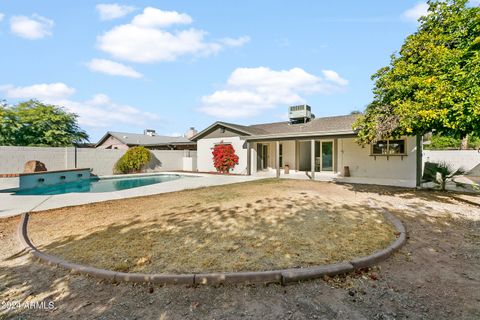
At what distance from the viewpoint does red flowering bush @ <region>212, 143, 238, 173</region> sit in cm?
1816

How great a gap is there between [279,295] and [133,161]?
1897 cm

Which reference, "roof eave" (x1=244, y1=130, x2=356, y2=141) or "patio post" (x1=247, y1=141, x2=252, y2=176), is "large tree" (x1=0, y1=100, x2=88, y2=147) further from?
"roof eave" (x1=244, y1=130, x2=356, y2=141)

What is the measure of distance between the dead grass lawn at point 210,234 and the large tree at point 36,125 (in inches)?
868

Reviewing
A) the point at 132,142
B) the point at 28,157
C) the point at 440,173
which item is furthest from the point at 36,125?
the point at 440,173

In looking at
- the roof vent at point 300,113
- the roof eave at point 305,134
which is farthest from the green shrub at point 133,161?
the roof vent at point 300,113

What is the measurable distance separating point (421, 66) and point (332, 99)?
1635cm

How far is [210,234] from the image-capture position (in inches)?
181

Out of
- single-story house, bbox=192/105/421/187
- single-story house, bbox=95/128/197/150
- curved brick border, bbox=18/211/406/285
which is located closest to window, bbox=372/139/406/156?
single-story house, bbox=192/105/421/187

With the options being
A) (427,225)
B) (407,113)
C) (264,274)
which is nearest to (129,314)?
(264,274)

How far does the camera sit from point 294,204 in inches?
287

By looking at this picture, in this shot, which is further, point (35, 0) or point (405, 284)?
point (35, 0)

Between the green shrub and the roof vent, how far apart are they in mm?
13192

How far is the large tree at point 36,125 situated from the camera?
2197cm

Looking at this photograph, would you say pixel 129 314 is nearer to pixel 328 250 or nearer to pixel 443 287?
pixel 328 250
